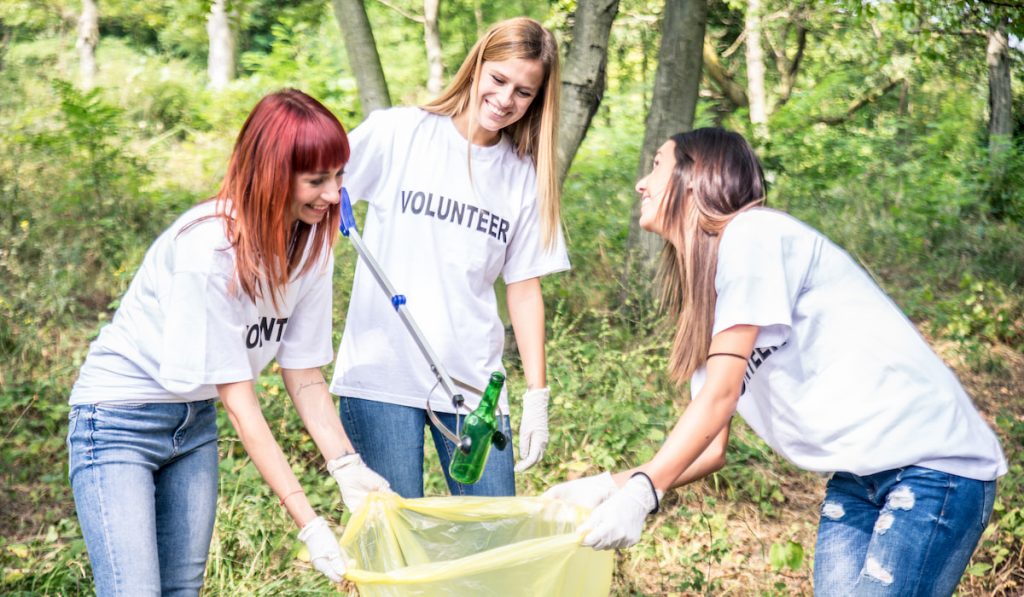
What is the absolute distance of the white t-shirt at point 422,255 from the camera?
2.25 meters

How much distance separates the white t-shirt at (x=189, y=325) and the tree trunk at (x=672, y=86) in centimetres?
332

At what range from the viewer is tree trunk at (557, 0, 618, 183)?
4.42m

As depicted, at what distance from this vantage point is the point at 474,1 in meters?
8.93

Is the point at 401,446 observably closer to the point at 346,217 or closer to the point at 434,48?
the point at 346,217

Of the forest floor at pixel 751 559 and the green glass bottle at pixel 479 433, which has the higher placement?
the green glass bottle at pixel 479 433

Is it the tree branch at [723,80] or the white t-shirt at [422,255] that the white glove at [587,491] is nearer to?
the white t-shirt at [422,255]

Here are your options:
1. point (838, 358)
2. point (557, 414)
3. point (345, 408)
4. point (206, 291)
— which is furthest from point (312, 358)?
point (557, 414)

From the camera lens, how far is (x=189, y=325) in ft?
5.80

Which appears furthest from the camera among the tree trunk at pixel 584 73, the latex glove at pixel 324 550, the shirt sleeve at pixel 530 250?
the tree trunk at pixel 584 73

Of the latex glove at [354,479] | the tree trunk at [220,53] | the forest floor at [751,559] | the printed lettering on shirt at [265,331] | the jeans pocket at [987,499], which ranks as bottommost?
the forest floor at [751,559]

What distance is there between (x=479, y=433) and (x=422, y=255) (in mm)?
449

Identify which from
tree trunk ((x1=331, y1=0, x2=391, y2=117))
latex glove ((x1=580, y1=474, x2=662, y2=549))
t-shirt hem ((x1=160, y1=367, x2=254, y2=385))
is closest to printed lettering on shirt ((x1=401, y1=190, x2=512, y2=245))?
t-shirt hem ((x1=160, y1=367, x2=254, y2=385))

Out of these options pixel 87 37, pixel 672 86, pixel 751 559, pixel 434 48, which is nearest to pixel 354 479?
pixel 751 559

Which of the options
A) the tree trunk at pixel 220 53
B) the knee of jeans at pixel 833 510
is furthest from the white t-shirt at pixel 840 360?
the tree trunk at pixel 220 53
